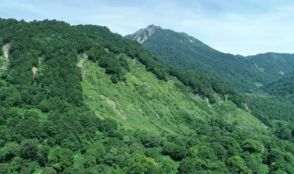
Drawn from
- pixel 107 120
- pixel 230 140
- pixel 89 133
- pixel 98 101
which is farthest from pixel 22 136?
pixel 230 140

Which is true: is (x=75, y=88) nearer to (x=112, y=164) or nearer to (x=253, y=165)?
(x=112, y=164)

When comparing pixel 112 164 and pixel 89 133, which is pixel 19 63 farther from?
pixel 112 164

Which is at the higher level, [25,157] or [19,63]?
[19,63]

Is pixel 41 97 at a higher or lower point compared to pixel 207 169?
higher

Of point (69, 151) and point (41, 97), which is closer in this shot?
point (69, 151)

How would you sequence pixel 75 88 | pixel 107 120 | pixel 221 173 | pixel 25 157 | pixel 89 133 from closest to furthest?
1. pixel 25 157
2. pixel 221 173
3. pixel 89 133
4. pixel 107 120
5. pixel 75 88

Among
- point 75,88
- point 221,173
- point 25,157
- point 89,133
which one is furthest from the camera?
point 75,88

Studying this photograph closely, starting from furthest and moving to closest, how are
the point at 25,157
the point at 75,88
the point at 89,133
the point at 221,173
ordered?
the point at 75,88 → the point at 89,133 → the point at 221,173 → the point at 25,157

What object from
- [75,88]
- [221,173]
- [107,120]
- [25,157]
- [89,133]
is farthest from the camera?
[75,88]

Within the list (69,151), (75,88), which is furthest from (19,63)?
(69,151)
